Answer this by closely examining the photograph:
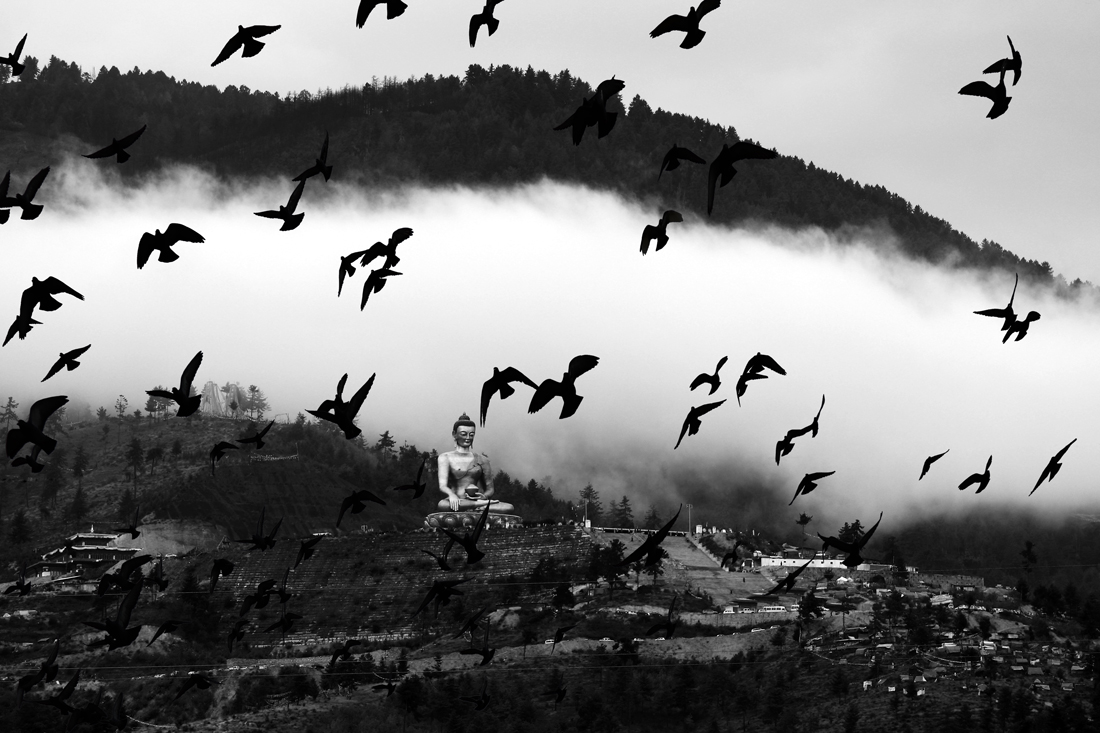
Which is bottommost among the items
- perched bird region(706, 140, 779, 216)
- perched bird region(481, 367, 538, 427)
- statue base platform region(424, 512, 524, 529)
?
statue base platform region(424, 512, 524, 529)

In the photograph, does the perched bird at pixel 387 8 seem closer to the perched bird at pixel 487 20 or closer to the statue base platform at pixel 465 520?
the perched bird at pixel 487 20

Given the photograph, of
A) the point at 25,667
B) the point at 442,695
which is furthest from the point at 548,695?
the point at 25,667

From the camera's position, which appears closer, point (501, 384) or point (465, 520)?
point (501, 384)

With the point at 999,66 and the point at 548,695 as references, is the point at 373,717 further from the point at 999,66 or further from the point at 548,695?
the point at 999,66

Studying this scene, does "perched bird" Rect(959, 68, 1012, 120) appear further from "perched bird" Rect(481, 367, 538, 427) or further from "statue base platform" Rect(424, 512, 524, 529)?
"statue base platform" Rect(424, 512, 524, 529)

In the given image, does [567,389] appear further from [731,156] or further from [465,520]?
[465,520]

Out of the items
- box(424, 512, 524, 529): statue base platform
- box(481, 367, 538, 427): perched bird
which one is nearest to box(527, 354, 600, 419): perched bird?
box(481, 367, 538, 427): perched bird

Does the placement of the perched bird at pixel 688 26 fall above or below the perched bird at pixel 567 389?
above

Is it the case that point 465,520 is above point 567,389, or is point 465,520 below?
below

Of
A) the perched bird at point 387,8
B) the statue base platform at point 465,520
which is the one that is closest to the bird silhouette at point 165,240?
the perched bird at point 387,8

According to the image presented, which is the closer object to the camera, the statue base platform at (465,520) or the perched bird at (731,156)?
the perched bird at (731,156)

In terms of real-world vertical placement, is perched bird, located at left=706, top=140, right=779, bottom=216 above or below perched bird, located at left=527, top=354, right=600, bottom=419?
above

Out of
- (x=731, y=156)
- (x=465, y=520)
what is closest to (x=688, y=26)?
(x=731, y=156)

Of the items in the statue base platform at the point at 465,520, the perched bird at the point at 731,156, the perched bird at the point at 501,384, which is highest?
the perched bird at the point at 731,156
